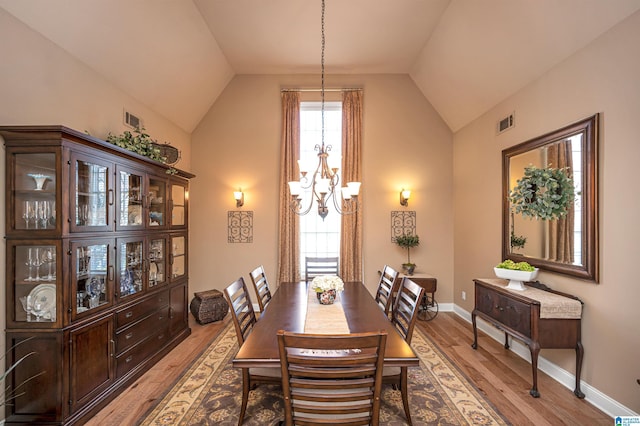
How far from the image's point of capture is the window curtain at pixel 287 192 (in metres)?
5.06

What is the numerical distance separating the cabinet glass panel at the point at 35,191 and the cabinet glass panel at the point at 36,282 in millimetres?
193

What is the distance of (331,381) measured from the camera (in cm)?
148

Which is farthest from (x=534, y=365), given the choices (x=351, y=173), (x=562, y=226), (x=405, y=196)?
(x=351, y=173)

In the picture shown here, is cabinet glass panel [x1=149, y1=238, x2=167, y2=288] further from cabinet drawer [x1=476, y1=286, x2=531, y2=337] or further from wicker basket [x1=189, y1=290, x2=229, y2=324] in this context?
cabinet drawer [x1=476, y1=286, x2=531, y2=337]

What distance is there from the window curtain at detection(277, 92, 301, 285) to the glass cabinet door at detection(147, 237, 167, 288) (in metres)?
1.92

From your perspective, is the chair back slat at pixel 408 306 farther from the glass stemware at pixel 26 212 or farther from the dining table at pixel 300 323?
the glass stemware at pixel 26 212

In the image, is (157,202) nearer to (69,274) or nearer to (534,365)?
(69,274)

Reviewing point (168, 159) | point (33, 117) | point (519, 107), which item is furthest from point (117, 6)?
point (519, 107)

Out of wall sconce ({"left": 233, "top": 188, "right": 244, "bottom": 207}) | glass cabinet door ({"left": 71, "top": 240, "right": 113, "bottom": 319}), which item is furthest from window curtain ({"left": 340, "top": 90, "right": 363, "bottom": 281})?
glass cabinet door ({"left": 71, "top": 240, "right": 113, "bottom": 319})

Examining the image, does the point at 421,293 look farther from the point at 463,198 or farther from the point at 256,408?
the point at 463,198

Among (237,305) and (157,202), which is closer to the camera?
(237,305)

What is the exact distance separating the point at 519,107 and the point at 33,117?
16.0 ft

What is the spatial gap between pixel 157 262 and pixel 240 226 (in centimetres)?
175

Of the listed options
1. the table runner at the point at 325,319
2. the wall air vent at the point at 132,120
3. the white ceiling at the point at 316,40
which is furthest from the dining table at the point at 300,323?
the white ceiling at the point at 316,40
